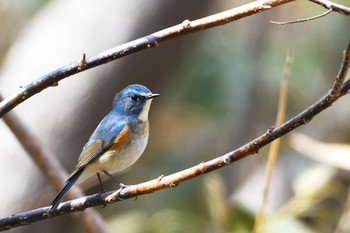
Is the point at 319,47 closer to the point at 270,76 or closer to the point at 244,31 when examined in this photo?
the point at 270,76

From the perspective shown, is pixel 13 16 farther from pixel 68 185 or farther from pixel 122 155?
pixel 68 185

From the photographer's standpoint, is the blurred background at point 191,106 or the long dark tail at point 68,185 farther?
the blurred background at point 191,106

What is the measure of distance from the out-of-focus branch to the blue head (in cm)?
49

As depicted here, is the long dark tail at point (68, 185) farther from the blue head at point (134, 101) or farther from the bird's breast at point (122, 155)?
the blue head at point (134, 101)

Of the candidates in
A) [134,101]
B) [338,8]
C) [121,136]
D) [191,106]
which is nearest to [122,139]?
[121,136]

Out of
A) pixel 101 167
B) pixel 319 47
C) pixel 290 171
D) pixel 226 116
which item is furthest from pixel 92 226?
pixel 319 47

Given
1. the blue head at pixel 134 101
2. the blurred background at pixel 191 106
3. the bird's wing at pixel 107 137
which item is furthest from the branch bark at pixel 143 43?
the blurred background at pixel 191 106

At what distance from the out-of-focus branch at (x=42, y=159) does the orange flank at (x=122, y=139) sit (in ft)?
1.69

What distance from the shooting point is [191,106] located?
16.9 feet

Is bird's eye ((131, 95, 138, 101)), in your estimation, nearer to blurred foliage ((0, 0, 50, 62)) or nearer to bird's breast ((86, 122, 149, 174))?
bird's breast ((86, 122, 149, 174))

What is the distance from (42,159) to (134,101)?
0.64 meters

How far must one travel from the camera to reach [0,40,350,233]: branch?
54.9 inches

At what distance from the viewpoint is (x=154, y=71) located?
172 inches

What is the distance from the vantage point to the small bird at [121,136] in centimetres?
227
